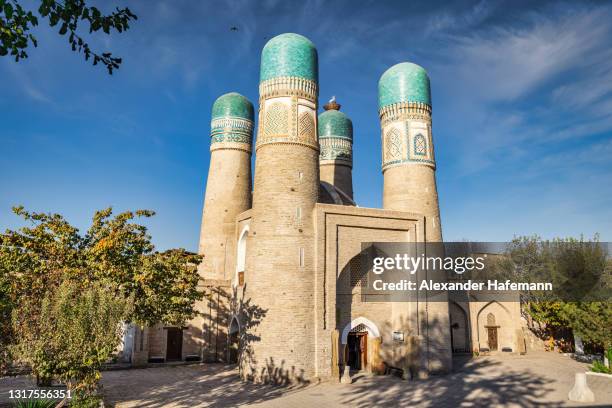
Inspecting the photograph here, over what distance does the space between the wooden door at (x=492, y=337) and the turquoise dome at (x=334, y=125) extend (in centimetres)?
1524

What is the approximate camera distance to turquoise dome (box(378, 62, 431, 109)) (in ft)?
77.2

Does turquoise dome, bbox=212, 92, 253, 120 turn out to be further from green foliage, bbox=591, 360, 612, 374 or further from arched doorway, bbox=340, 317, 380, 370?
green foliage, bbox=591, 360, 612, 374

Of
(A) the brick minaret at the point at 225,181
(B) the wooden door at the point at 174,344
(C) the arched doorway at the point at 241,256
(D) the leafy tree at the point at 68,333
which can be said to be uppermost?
(A) the brick minaret at the point at 225,181

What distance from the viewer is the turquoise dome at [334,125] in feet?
102

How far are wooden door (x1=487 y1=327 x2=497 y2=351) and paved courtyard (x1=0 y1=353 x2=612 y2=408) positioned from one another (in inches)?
263

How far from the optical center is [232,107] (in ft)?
85.6

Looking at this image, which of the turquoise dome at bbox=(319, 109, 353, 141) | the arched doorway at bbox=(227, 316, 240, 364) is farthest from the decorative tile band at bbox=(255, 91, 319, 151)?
the turquoise dome at bbox=(319, 109, 353, 141)

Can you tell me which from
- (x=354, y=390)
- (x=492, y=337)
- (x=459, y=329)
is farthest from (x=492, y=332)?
(x=354, y=390)

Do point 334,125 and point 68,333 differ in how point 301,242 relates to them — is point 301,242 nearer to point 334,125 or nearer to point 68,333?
point 68,333

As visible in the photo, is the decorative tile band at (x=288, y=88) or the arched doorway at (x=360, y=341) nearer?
the decorative tile band at (x=288, y=88)

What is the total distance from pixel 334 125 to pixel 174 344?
55.9 ft

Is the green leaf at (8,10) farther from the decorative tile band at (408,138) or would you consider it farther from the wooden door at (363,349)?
the decorative tile band at (408,138)

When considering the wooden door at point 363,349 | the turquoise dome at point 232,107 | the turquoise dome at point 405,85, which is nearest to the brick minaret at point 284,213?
the wooden door at point 363,349

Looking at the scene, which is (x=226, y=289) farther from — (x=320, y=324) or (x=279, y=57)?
(x=279, y=57)
